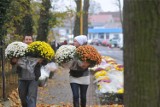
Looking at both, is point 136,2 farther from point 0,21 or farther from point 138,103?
point 0,21

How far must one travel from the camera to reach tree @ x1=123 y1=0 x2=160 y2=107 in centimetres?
305

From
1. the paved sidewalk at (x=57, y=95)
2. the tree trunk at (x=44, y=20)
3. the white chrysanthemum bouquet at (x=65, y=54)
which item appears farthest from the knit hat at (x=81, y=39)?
the tree trunk at (x=44, y=20)

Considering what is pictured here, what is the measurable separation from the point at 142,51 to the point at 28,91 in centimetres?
497

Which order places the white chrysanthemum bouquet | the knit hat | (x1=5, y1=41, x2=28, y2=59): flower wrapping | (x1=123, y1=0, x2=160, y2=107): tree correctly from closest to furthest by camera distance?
(x1=123, y1=0, x2=160, y2=107): tree → (x1=5, y1=41, x2=28, y2=59): flower wrapping → the white chrysanthemum bouquet → the knit hat

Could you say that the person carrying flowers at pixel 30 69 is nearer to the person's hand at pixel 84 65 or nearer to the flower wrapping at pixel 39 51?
the flower wrapping at pixel 39 51

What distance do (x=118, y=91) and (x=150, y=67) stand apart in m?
8.62

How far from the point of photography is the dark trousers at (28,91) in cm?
773

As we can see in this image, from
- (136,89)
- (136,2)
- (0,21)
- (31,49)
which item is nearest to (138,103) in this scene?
(136,89)

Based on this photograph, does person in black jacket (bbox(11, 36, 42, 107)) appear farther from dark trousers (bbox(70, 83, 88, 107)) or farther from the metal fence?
the metal fence

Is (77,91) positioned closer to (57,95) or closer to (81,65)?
(81,65)

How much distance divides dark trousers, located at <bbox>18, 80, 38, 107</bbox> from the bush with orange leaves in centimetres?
106

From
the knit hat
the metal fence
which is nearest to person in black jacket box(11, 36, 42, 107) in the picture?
the knit hat

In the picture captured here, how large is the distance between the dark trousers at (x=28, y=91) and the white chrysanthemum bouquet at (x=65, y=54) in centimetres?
81

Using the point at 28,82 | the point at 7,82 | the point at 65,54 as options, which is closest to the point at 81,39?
the point at 65,54
